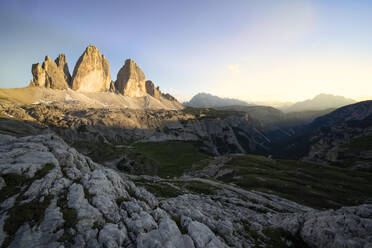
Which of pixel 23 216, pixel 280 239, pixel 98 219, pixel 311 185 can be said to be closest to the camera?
pixel 23 216

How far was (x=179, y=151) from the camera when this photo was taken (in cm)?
19300

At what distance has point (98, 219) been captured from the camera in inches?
609

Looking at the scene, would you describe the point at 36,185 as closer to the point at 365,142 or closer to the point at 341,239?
the point at 341,239

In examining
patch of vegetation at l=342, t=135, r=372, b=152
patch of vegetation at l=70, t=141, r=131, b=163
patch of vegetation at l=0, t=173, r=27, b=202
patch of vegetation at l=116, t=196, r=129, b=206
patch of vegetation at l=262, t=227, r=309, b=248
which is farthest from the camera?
patch of vegetation at l=342, t=135, r=372, b=152

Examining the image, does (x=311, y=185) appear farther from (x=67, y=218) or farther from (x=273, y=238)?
(x=67, y=218)

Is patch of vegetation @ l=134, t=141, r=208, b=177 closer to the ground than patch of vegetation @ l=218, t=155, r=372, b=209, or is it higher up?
closer to the ground

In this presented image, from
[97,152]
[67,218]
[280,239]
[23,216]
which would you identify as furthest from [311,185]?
[97,152]

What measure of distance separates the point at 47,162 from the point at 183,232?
17866 mm

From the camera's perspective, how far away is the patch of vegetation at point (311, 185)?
68.9 meters

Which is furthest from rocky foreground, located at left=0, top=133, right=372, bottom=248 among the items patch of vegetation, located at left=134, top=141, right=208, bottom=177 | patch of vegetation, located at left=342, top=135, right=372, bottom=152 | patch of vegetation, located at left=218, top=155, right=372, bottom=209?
patch of vegetation, located at left=342, top=135, right=372, bottom=152

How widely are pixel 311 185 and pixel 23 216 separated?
100m

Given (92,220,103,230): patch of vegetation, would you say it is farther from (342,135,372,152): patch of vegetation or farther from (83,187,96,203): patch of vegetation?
A: (342,135,372,152): patch of vegetation

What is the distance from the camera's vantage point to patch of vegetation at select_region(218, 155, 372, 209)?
6894 cm

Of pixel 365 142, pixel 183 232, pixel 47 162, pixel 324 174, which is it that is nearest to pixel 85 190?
pixel 47 162
